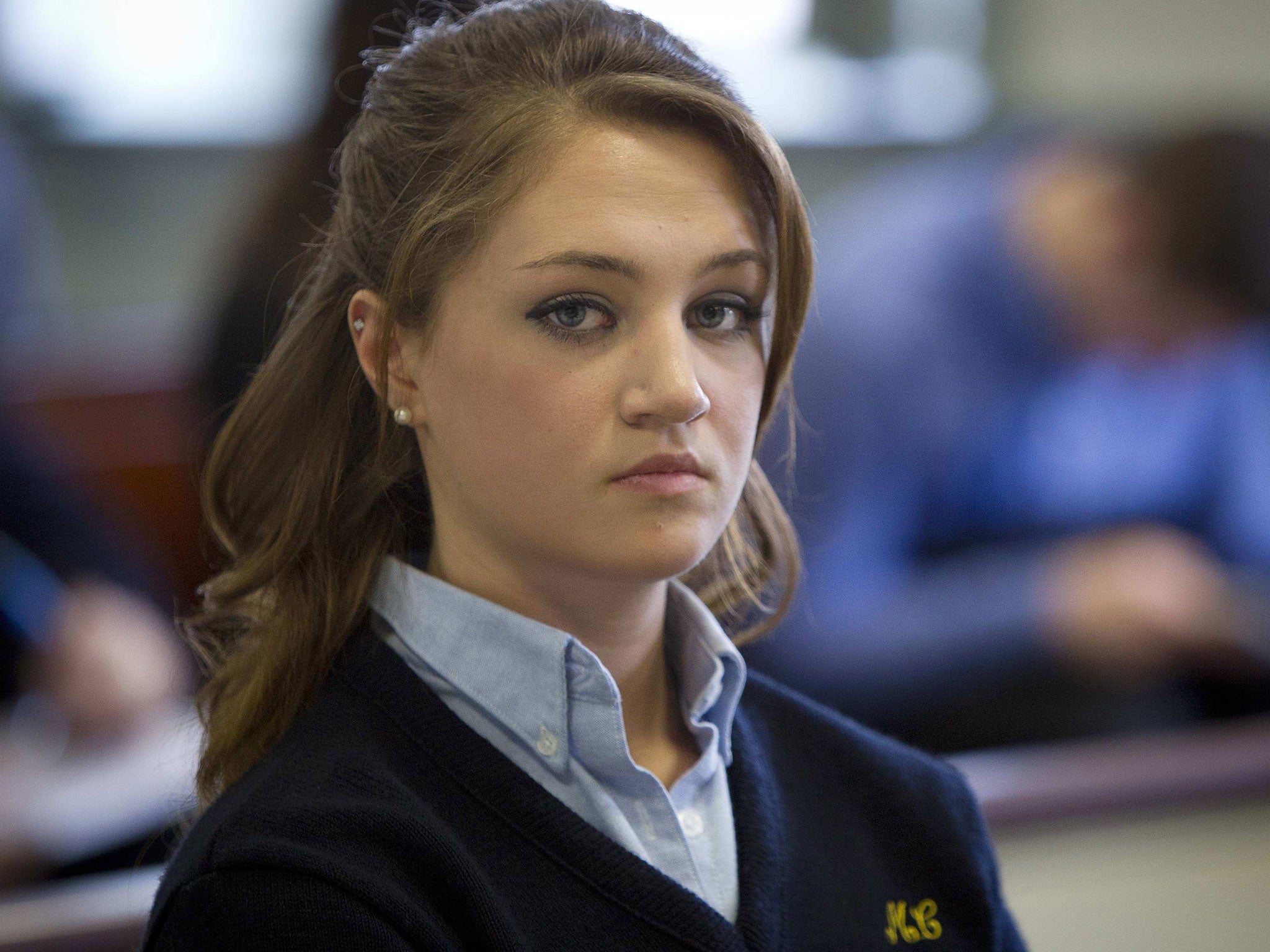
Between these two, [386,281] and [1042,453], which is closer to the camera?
[386,281]

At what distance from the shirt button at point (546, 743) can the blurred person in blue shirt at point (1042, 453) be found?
0.83 meters

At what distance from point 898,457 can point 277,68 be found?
1514mm

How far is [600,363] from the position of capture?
723 millimetres

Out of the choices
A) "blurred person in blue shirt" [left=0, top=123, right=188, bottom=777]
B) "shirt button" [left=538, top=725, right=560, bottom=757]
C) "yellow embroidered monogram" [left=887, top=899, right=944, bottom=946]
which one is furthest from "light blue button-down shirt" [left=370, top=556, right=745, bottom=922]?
"blurred person in blue shirt" [left=0, top=123, right=188, bottom=777]

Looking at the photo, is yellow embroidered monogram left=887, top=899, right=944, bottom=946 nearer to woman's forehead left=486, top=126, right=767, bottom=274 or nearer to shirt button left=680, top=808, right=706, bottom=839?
shirt button left=680, top=808, right=706, bottom=839

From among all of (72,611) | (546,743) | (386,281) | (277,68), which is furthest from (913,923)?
(277,68)

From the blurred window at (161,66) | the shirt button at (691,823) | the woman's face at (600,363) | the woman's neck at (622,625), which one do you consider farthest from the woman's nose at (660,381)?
the blurred window at (161,66)

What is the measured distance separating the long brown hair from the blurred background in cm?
11

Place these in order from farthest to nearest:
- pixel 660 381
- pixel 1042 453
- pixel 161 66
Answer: pixel 161 66, pixel 1042 453, pixel 660 381

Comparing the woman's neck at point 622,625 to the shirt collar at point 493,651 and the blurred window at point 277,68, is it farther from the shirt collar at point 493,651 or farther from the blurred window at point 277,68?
the blurred window at point 277,68

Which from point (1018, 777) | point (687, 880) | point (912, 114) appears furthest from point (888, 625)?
point (912, 114)

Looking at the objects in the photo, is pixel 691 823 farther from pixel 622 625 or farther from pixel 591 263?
pixel 591 263

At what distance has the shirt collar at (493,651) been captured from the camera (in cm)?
75

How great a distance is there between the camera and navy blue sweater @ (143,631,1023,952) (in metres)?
0.64
